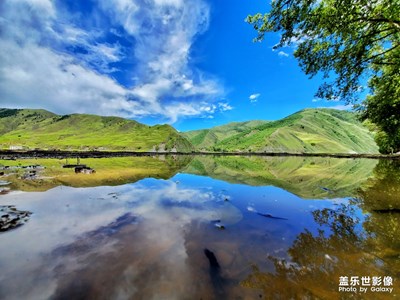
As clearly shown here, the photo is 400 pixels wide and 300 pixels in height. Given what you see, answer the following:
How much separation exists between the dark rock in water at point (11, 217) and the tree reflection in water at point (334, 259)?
12.1 m

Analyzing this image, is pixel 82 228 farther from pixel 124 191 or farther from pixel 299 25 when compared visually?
pixel 299 25

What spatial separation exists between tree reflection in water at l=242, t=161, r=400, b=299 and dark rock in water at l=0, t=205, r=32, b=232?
39.6 ft

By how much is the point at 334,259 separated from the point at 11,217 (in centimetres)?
1652

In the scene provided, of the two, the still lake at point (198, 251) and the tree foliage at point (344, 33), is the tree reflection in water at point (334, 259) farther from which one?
the tree foliage at point (344, 33)

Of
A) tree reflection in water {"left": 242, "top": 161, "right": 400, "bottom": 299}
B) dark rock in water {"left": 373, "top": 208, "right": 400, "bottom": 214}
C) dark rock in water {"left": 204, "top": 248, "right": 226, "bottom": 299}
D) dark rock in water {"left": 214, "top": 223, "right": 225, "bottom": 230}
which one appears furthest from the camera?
dark rock in water {"left": 373, "top": 208, "right": 400, "bottom": 214}

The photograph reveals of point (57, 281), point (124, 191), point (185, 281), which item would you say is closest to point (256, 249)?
point (185, 281)

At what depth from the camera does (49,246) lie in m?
8.85

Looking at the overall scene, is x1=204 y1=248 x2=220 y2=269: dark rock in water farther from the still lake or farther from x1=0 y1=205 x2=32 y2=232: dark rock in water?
x1=0 y1=205 x2=32 y2=232: dark rock in water

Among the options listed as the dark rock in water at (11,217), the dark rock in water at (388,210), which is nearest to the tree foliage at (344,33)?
the dark rock in water at (388,210)

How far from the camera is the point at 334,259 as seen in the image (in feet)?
25.9

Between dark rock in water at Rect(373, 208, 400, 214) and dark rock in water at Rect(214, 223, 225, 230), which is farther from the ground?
dark rock in water at Rect(373, 208, 400, 214)

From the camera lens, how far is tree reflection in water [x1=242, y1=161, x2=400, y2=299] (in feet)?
20.4

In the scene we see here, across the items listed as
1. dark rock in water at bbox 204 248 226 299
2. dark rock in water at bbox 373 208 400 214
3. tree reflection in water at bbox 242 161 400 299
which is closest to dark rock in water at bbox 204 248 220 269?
dark rock in water at bbox 204 248 226 299

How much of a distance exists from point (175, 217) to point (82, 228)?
16.4 feet
